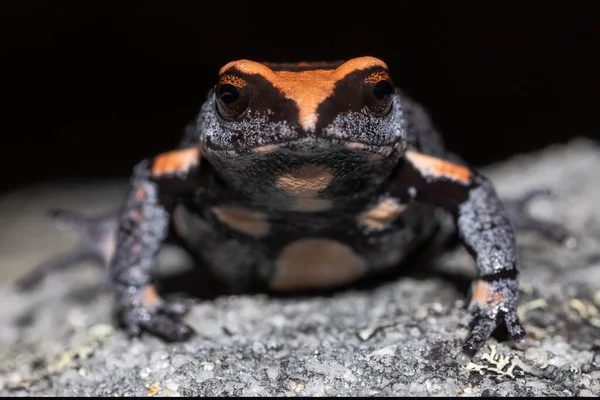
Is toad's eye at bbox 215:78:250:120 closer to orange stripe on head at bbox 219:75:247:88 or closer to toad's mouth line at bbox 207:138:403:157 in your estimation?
orange stripe on head at bbox 219:75:247:88

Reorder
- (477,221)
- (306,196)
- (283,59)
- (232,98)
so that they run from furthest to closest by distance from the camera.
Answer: (283,59) < (477,221) < (306,196) < (232,98)

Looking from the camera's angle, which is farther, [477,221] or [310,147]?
[477,221]

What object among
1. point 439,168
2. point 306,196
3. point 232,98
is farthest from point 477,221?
point 232,98

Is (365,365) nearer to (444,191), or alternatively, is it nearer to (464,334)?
(464,334)

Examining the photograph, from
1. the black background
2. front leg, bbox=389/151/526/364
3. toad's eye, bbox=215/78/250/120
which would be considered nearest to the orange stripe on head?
toad's eye, bbox=215/78/250/120

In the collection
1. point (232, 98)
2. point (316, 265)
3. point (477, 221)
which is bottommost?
point (316, 265)

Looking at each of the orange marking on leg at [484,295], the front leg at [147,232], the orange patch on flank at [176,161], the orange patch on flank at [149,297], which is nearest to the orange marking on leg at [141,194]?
the front leg at [147,232]

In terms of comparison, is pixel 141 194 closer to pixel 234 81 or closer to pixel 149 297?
pixel 149 297
